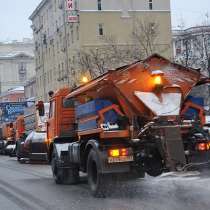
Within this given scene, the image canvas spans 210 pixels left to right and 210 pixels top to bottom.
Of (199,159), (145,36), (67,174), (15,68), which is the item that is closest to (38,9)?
(145,36)

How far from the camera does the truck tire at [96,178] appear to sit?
1266cm

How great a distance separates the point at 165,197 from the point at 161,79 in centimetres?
249

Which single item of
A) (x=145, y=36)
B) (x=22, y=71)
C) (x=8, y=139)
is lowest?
(x=8, y=139)

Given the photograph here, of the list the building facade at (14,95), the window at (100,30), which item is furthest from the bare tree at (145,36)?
the building facade at (14,95)

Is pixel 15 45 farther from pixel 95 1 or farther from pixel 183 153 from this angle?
pixel 183 153

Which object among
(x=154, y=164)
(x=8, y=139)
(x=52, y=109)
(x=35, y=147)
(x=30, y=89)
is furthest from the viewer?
(x=30, y=89)

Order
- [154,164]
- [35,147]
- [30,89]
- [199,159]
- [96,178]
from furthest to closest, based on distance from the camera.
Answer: [30,89], [35,147], [96,178], [154,164], [199,159]

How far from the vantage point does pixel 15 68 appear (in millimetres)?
121688

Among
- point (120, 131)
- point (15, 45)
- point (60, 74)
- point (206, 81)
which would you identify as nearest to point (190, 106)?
point (206, 81)

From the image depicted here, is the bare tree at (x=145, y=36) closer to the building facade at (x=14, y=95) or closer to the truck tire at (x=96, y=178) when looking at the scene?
the truck tire at (x=96, y=178)

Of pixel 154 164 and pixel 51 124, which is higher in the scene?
pixel 51 124

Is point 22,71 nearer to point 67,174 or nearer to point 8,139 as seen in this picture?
point 8,139

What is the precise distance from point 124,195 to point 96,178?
697mm

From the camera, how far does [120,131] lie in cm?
1242
